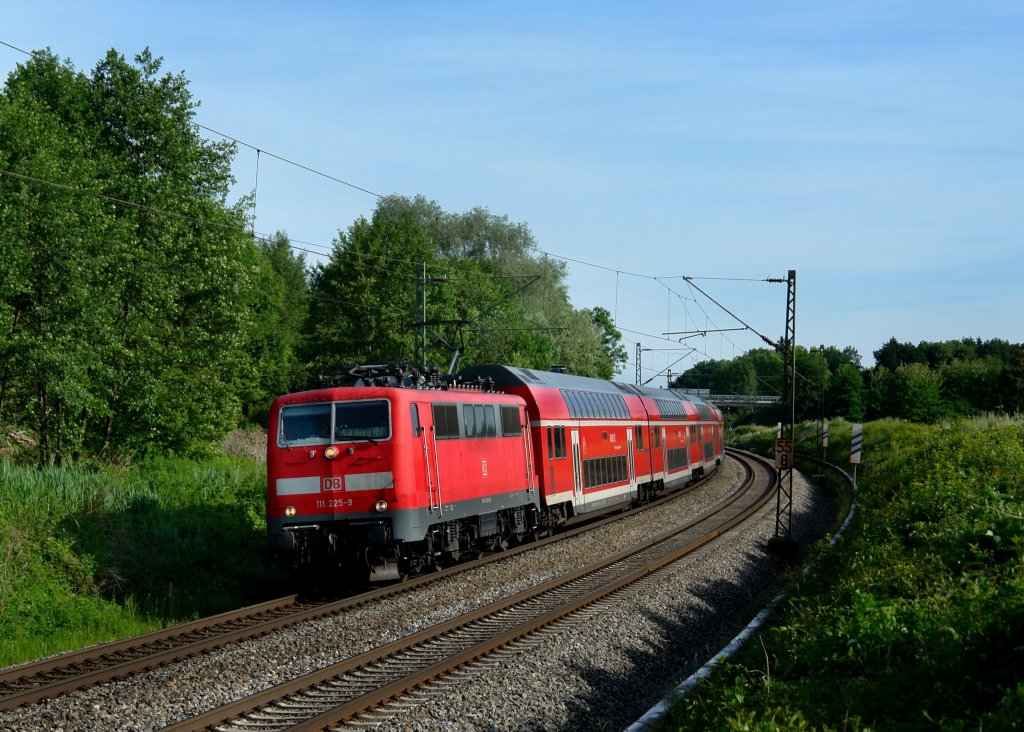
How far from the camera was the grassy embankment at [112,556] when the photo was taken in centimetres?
1335

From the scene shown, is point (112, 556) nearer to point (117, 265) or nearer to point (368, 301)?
point (117, 265)

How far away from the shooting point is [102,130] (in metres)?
29.5

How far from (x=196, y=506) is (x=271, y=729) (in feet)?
38.3

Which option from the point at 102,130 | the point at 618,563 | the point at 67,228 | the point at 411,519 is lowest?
the point at 618,563

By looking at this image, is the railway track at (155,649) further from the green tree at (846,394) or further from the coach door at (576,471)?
the green tree at (846,394)

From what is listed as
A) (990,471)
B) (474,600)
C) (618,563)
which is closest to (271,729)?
(474,600)

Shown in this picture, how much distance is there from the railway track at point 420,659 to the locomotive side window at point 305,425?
3.87 metres

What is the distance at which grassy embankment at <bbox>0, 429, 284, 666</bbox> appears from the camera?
1335 cm

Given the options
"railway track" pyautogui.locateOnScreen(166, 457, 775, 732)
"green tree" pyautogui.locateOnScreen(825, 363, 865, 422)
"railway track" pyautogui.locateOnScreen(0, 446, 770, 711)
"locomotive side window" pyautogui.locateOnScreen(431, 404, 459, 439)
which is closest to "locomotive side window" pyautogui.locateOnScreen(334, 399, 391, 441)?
"locomotive side window" pyautogui.locateOnScreen(431, 404, 459, 439)

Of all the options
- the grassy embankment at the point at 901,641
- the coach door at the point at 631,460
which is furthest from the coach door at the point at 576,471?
the grassy embankment at the point at 901,641

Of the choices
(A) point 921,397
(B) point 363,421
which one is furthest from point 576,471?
(A) point 921,397

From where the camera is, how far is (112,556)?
51.2 ft

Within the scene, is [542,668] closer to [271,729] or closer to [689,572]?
[271,729]

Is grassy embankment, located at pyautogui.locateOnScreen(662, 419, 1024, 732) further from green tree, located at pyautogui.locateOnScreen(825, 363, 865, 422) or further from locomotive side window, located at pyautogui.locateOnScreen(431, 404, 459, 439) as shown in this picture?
green tree, located at pyautogui.locateOnScreen(825, 363, 865, 422)
